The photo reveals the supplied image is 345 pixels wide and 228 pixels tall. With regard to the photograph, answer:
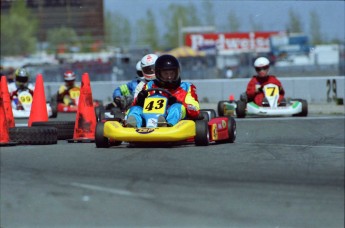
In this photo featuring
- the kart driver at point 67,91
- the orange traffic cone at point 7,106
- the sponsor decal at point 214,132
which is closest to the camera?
the sponsor decal at point 214,132

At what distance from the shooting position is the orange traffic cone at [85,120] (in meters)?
11.6

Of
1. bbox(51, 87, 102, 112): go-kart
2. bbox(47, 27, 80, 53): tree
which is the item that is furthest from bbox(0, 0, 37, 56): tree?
bbox(51, 87, 102, 112): go-kart

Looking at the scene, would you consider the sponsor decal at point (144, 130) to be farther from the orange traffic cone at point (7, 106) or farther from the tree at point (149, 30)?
the tree at point (149, 30)

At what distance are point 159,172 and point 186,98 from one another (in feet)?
13.7

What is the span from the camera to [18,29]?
97562mm

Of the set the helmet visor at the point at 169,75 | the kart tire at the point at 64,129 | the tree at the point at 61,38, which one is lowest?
the kart tire at the point at 64,129

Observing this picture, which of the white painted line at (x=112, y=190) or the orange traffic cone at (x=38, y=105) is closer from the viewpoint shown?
the white painted line at (x=112, y=190)

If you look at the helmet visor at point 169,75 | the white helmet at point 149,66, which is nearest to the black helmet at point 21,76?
the white helmet at point 149,66

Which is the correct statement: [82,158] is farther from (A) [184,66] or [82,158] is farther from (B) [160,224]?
(A) [184,66]

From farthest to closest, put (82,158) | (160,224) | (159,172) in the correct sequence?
(82,158) → (159,172) → (160,224)

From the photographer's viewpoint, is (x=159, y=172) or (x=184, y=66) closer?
(x=159, y=172)

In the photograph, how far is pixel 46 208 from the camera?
238 inches

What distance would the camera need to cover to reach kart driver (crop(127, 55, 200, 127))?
1035cm

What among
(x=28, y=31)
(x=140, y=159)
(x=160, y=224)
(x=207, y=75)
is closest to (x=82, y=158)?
(x=140, y=159)
